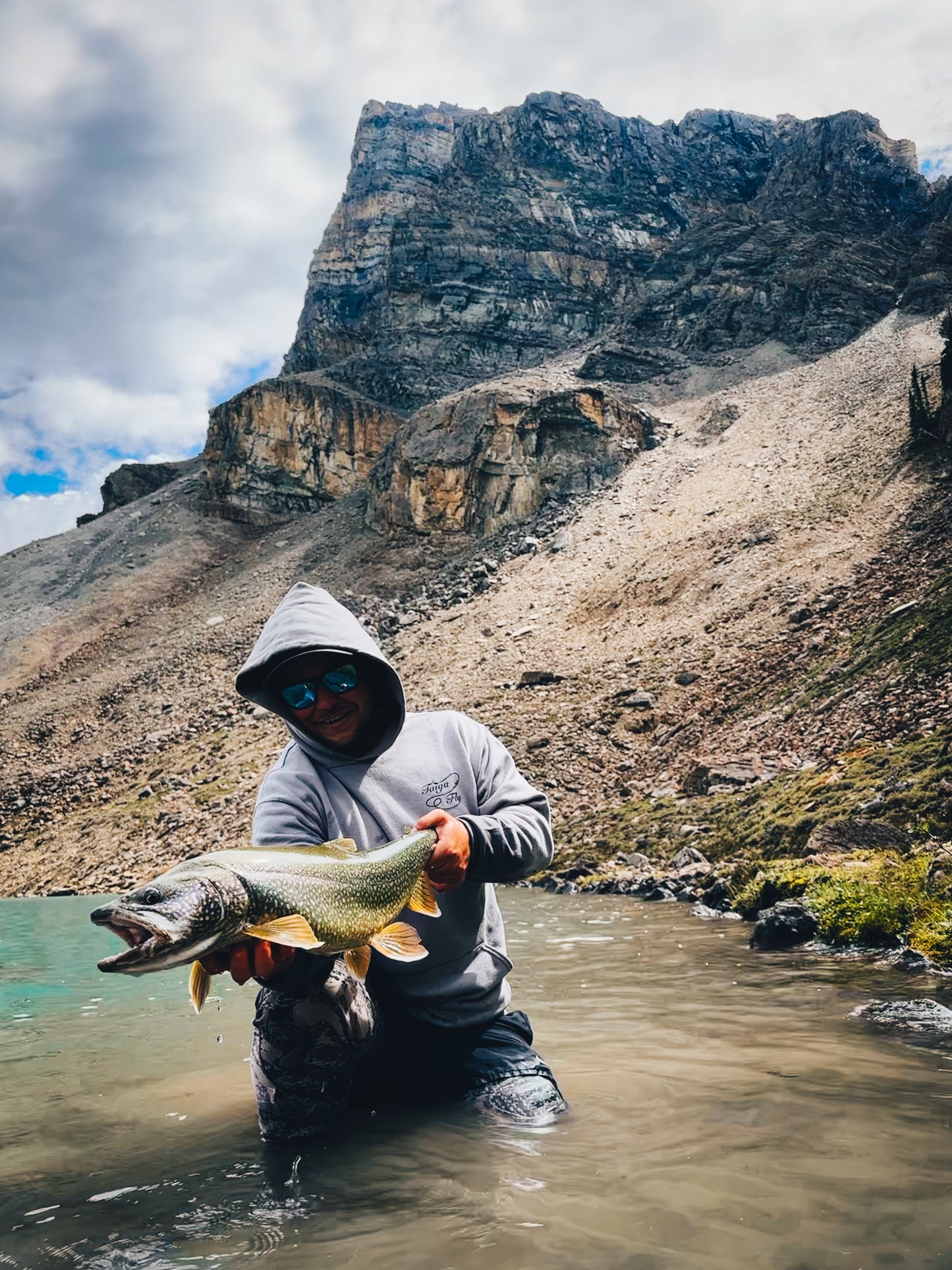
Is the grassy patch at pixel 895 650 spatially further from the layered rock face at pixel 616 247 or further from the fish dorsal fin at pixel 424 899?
the layered rock face at pixel 616 247

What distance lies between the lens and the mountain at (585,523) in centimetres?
1895

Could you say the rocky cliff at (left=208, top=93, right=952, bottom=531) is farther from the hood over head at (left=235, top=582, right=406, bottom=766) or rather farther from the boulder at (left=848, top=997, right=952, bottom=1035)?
the hood over head at (left=235, top=582, right=406, bottom=766)

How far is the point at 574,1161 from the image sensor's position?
3406 mm

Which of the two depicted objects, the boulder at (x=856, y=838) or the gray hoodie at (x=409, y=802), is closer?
the gray hoodie at (x=409, y=802)

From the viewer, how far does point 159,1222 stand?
3.21m

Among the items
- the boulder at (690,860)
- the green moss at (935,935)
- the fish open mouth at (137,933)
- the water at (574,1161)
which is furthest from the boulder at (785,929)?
the fish open mouth at (137,933)

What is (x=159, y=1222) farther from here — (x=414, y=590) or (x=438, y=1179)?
(x=414, y=590)

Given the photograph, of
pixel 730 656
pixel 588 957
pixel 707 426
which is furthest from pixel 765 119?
pixel 588 957

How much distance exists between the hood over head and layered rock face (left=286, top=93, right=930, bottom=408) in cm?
5511

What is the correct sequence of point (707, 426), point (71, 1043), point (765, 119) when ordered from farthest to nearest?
point (765, 119) < point (707, 426) < point (71, 1043)

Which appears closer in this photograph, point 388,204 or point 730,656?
point 730,656

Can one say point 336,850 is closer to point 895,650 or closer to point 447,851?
point 447,851

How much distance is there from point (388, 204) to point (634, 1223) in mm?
110004

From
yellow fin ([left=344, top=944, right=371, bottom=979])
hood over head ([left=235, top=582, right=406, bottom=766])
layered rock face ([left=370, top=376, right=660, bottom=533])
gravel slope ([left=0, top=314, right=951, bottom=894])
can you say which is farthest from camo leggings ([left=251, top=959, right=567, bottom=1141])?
layered rock face ([left=370, top=376, right=660, bottom=533])
